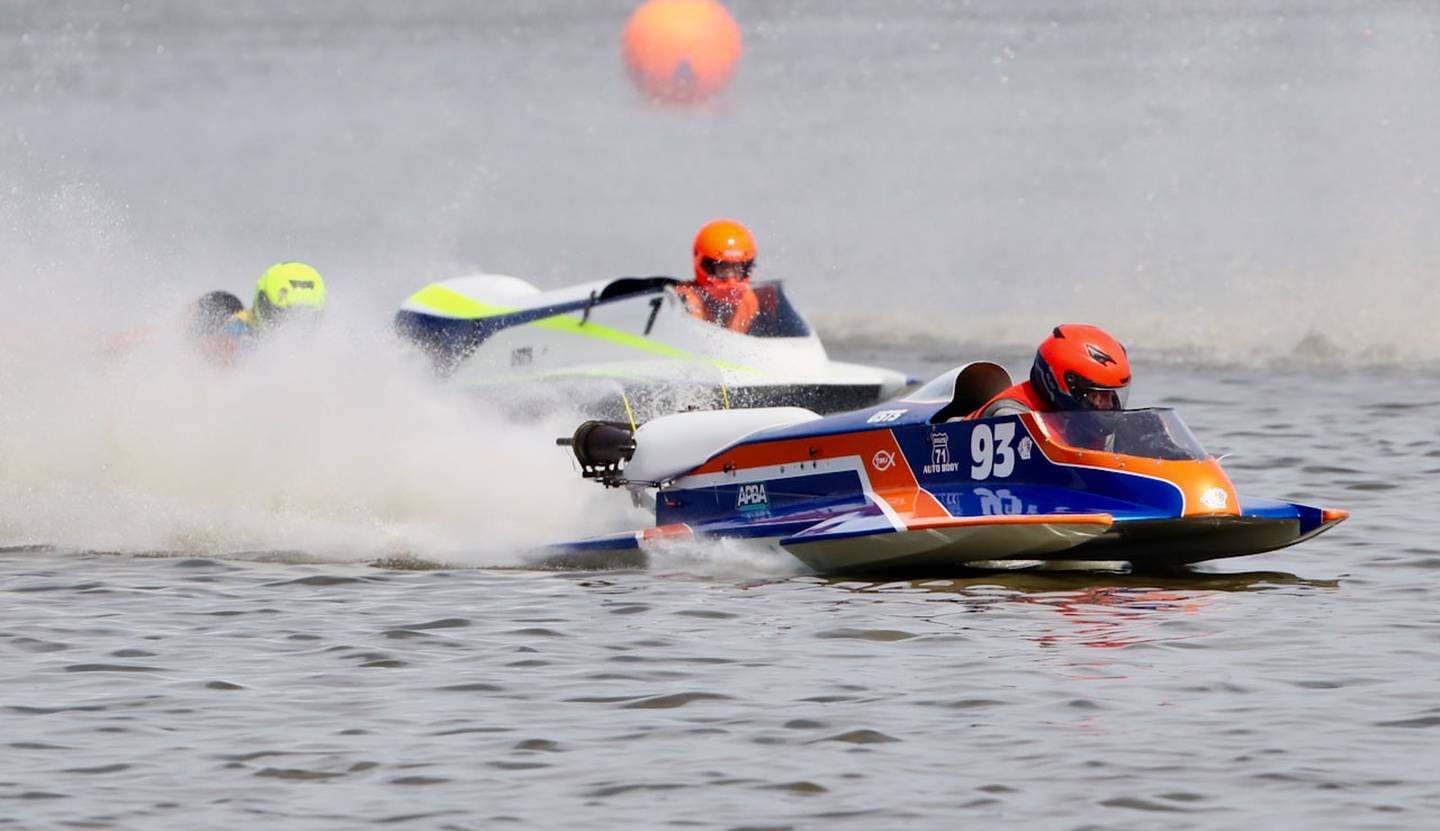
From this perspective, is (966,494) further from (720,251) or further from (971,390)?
(720,251)

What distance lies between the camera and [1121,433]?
10.2 m

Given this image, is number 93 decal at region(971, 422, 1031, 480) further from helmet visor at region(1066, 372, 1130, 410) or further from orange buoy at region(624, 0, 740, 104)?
orange buoy at region(624, 0, 740, 104)

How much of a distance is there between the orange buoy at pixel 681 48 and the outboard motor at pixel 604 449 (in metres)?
25.3

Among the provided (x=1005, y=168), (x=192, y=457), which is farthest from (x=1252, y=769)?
(x=1005, y=168)

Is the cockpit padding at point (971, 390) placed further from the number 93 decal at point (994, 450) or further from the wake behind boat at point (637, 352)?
the wake behind boat at point (637, 352)

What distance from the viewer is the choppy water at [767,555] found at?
7238 millimetres

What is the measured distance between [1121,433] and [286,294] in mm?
8059

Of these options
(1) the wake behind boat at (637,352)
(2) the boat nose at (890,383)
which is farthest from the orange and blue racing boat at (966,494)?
(2) the boat nose at (890,383)

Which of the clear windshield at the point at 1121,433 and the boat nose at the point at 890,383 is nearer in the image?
the clear windshield at the point at 1121,433

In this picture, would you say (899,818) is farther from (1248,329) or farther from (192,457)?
(1248,329)

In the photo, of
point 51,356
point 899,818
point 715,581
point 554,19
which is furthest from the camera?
point 554,19

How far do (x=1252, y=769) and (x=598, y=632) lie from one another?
3013 millimetres

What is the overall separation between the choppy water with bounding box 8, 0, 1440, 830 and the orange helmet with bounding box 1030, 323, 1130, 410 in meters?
0.78

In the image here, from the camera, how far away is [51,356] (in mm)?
15414
